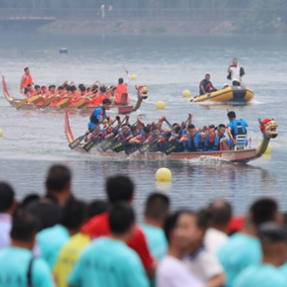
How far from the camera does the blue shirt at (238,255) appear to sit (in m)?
8.24

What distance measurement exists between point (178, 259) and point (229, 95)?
35.3 meters

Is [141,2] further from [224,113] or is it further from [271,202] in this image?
[271,202]

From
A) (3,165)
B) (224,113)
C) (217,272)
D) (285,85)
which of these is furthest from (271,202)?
(285,85)

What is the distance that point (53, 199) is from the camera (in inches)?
374

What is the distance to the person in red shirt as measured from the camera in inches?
331

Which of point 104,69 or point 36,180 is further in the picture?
point 104,69

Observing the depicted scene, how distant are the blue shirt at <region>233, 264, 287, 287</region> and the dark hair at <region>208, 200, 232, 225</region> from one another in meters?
1.36

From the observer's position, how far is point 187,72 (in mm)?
68438

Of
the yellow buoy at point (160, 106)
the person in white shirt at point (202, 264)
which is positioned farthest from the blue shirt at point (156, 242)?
the yellow buoy at point (160, 106)

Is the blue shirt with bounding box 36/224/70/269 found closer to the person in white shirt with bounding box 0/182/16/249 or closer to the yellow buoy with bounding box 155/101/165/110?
the person in white shirt with bounding box 0/182/16/249

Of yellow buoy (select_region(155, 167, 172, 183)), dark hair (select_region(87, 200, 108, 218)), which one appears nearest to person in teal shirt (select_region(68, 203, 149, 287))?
dark hair (select_region(87, 200, 108, 218))

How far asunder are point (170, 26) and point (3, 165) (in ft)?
310

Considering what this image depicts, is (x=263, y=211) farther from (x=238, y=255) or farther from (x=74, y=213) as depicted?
(x=74, y=213)

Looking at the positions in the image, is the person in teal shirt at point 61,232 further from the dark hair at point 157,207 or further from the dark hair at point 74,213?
the dark hair at point 157,207
